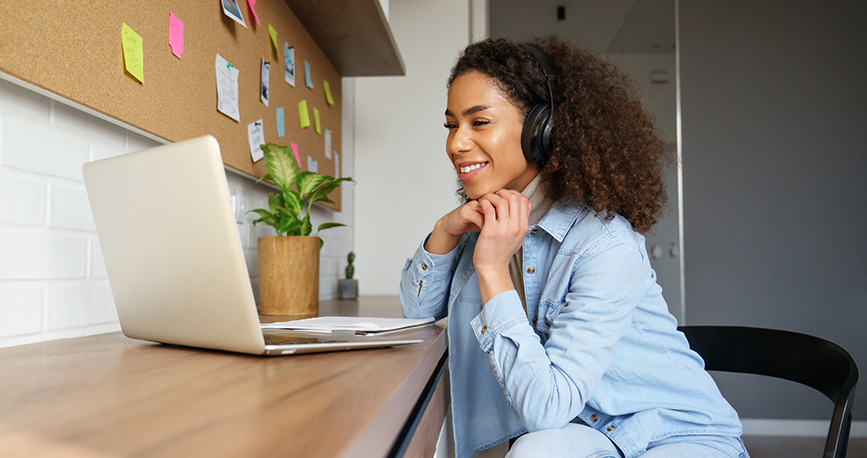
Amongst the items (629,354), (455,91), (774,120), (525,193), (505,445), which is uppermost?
(774,120)

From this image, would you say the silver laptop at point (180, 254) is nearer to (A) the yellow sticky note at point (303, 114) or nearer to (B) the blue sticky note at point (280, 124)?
(B) the blue sticky note at point (280, 124)

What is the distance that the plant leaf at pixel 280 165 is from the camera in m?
1.29

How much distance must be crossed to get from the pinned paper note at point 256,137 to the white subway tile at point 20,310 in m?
0.66

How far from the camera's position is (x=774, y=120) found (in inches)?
103

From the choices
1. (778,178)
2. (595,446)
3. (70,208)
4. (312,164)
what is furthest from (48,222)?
(778,178)

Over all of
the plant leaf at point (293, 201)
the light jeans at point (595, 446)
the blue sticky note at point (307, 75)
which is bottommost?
the light jeans at point (595, 446)

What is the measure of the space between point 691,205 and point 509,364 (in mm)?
2237

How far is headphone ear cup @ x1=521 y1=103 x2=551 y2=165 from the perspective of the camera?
3.21 ft

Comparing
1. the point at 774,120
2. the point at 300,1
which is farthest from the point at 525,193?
the point at 774,120

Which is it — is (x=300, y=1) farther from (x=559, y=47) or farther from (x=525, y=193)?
(x=525, y=193)

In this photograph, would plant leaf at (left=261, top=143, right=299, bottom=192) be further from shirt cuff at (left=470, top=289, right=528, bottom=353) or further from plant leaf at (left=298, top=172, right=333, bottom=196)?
shirt cuff at (left=470, top=289, right=528, bottom=353)

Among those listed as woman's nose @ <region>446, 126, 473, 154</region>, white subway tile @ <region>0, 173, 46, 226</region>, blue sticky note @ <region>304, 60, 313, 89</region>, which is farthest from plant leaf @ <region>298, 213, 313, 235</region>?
blue sticky note @ <region>304, 60, 313, 89</region>

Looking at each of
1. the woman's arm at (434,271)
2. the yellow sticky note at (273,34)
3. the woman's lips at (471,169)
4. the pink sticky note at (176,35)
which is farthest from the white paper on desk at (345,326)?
the yellow sticky note at (273,34)

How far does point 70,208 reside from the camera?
857 mm
